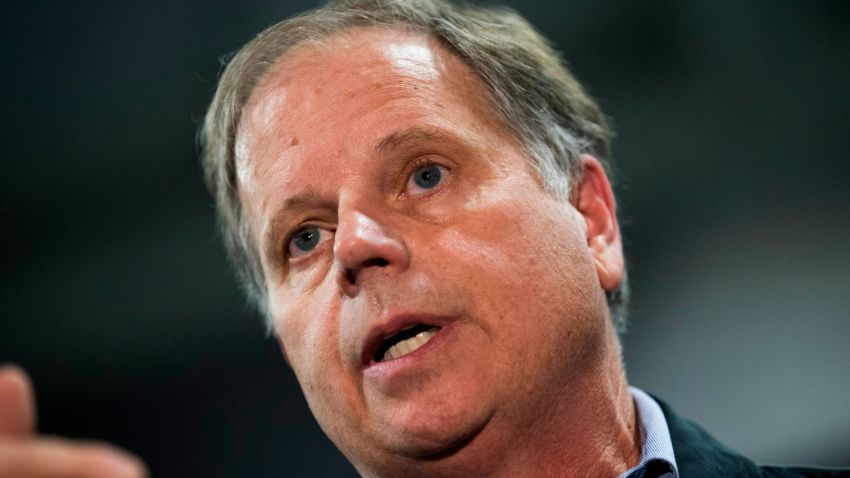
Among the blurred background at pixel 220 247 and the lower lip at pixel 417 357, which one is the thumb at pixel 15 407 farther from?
the blurred background at pixel 220 247

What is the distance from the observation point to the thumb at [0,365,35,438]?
77 centimetres

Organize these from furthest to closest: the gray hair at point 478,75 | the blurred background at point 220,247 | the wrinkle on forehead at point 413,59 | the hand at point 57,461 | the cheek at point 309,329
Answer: the blurred background at point 220,247
the gray hair at point 478,75
the wrinkle on forehead at point 413,59
the cheek at point 309,329
the hand at point 57,461

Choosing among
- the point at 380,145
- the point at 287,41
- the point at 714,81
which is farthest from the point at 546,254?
the point at 714,81

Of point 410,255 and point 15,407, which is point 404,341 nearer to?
point 410,255

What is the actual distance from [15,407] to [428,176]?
1141mm

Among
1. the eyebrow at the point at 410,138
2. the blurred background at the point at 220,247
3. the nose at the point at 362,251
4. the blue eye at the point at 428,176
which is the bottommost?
the blurred background at the point at 220,247

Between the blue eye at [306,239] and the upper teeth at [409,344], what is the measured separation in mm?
366

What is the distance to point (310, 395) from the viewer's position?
6.14 ft

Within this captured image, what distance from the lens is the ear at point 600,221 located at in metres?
1.98

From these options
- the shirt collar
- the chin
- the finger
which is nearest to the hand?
the finger

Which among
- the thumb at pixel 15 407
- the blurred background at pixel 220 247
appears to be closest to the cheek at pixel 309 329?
the thumb at pixel 15 407

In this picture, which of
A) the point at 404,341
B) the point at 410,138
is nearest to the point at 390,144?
the point at 410,138

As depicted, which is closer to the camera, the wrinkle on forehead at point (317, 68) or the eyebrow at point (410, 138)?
the eyebrow at point (410, 138)

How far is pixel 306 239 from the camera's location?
1959 millimetres
